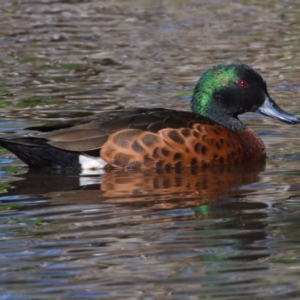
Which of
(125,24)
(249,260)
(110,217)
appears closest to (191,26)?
(125,24)

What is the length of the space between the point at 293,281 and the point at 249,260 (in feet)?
1.49

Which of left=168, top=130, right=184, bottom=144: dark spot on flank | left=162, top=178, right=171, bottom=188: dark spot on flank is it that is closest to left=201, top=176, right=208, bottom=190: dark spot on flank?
left=162, top=178, right=171, bottom=188: dark spot on flank

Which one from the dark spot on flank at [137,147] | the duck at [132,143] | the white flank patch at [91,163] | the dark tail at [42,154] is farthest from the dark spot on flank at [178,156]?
the dark tail at [42,154]

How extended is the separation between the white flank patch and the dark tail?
0.17 ft

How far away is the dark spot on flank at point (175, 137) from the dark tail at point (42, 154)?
73 centimetres

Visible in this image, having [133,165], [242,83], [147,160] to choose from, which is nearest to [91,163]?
[133,165]

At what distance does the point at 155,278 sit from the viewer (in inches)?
201

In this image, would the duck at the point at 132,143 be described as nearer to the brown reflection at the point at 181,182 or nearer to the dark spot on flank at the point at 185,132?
the dark spot on flank at the point at 185,132

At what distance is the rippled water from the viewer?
16.8 ft

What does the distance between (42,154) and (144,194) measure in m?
1.20

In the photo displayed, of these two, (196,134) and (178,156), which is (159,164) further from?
(196,134)

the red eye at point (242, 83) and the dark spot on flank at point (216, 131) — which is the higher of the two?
the red eye at point (242, 83)

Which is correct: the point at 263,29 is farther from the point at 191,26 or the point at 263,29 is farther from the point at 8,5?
the point at 8,5

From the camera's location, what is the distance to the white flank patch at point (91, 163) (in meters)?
8.03
